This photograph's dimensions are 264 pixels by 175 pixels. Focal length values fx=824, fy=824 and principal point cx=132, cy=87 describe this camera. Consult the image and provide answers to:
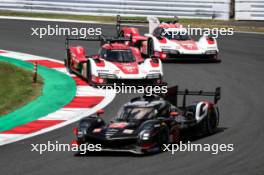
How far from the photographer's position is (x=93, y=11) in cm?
4169

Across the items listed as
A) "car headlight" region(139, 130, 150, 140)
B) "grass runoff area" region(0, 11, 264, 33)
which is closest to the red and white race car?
"car headlight" region(139, 130, 150, 140)

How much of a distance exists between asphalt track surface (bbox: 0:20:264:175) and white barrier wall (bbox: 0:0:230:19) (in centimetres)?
963

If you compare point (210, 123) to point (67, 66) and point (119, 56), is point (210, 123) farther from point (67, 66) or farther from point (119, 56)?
point (67, 66)

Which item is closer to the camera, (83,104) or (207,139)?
(207,139)

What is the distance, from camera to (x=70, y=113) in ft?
70.3

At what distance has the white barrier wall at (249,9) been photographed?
130ft

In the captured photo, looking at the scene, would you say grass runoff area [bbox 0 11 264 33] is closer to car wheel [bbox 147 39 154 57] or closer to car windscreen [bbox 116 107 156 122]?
car wheel [bbox 147 39 154 57]

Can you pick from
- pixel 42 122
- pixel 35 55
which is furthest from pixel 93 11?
pixel 42 122

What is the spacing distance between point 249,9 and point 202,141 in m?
23.4

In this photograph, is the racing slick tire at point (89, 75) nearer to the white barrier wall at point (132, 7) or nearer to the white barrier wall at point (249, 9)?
the white barrier wall at point (132, 7)

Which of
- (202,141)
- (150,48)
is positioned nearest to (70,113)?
(202,141)

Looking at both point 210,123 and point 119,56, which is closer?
point 210,123

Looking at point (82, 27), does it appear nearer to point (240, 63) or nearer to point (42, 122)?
point (240, 63)

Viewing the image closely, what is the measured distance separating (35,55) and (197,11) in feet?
37.6
